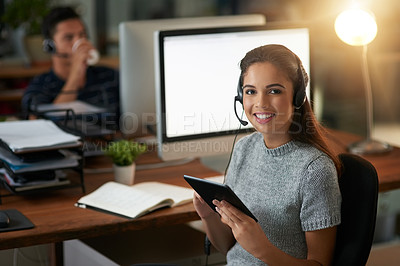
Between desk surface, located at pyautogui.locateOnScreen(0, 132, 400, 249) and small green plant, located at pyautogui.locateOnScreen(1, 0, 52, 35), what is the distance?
98.3 inches

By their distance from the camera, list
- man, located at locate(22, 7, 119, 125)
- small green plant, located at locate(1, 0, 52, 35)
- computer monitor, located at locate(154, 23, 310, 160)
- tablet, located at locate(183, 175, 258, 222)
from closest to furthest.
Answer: tablet, located at locate(183, 175, 258, 222) → computer monitor, located at locate(154, 23, 310, 160) → man, located at locate(22, 7, 119, 125) → small green plant, located at locate(1, 0, 52, 35)

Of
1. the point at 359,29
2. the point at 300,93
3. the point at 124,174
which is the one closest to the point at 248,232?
the point at 300,93

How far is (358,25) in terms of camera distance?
2322mm

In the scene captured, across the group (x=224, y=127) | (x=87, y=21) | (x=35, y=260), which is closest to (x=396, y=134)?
(x=87, y=21)

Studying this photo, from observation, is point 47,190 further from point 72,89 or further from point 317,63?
point 317,63

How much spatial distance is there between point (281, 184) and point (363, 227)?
217 mm

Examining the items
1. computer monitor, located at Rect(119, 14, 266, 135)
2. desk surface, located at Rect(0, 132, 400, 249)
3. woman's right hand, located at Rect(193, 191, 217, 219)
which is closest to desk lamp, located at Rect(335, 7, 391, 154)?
desk surface, located at Rect(0, 132, 400, 249)

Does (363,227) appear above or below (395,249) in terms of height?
above

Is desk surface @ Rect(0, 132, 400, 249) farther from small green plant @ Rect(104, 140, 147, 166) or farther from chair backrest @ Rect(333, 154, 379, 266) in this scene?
chair backrest @ Rect(333, 154, 379, 266)

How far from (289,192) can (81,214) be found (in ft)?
1.99

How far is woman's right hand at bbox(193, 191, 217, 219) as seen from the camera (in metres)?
1.53

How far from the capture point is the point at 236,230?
1.37m

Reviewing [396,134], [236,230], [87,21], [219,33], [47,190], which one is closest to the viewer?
[236,230]

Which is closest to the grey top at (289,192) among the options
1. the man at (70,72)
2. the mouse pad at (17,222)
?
the mouse pad at (17,222)
